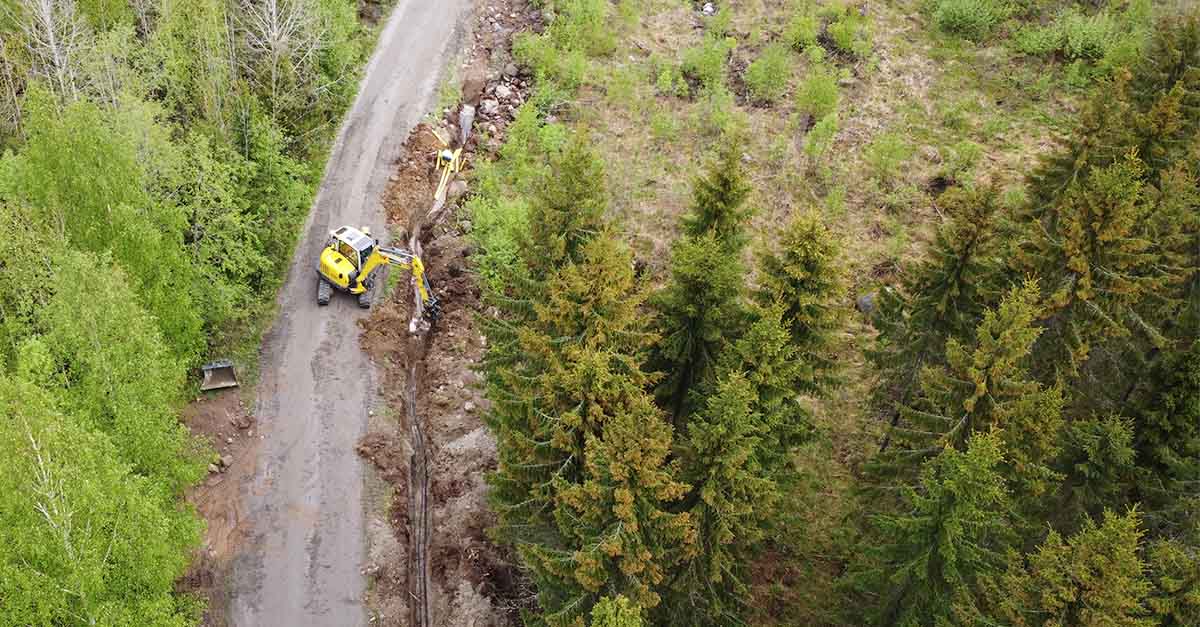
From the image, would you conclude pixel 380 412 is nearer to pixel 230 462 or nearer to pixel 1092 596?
pixel 230 462

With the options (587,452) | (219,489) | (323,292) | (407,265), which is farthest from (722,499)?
(323,292)

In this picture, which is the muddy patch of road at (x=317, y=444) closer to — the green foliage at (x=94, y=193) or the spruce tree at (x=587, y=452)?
the green foliage at (x=94, y=193)

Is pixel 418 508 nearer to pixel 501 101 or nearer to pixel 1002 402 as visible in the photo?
pixel 1002 402

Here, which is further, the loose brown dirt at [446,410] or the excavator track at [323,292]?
the excavator track at [323,292]

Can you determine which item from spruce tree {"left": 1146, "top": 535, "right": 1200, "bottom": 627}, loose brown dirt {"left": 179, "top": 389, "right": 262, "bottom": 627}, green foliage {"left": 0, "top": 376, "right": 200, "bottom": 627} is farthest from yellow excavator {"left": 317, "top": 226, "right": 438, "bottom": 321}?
spruce tree {"left": 1146, "top": 535, "right": 1200, "bottom": 627}

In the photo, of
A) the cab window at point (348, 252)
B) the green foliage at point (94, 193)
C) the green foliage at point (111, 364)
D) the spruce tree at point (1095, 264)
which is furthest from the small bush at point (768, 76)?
the green foliage at point (111, 364)

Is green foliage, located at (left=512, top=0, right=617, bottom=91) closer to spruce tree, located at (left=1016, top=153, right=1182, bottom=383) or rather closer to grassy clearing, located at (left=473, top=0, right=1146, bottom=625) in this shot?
grassy clearing, located at (left=473, top=0, right=1146, bottom=625)

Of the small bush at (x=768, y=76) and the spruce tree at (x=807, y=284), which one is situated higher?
the spruce tree at (x=807, y=284)

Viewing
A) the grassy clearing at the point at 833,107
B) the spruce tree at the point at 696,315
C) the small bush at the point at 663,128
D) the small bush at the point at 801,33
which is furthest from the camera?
the small bush at the point at 801,33
